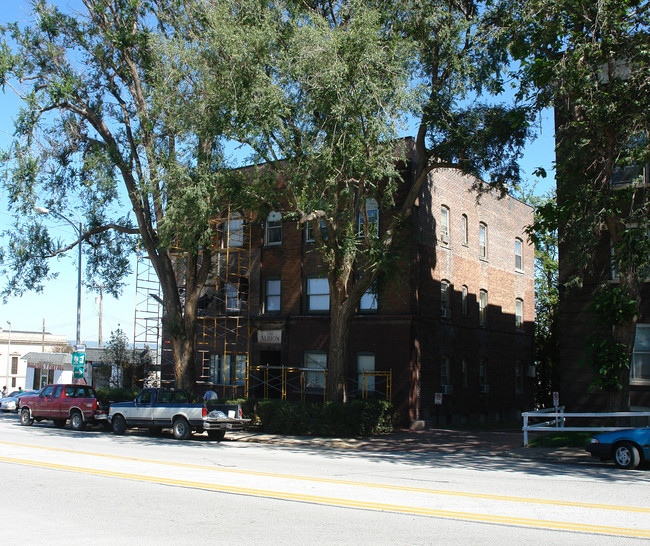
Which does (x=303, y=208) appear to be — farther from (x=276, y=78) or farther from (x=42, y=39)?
(x=42, y=39)

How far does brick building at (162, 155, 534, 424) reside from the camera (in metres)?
27.5

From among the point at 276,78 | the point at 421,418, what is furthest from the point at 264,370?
the point at 276,78

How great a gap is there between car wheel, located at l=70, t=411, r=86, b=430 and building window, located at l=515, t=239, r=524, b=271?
2407 cm

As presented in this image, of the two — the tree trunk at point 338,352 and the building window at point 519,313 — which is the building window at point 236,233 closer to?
the tree trunk at point 338,352

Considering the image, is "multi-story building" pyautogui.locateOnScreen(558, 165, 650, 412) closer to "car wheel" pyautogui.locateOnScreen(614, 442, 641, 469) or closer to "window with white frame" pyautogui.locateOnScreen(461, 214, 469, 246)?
"car wheel" pyautogui.locateOnScreen(614, 442, 641, 469)

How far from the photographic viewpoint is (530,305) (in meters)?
38.2

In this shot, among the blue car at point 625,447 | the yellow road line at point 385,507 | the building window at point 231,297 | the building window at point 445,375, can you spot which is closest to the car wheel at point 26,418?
the building window at point 231,297

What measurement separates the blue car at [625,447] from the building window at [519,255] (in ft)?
73.0

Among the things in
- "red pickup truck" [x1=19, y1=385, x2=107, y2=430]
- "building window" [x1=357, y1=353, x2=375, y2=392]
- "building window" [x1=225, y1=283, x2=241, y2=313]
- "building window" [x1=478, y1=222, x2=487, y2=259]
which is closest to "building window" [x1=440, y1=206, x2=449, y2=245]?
"building window" [x1=478, y1=222, x2=487, y2=259]

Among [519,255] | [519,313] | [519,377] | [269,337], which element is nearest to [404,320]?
[269,337]

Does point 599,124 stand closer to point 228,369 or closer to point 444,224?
point 444,224

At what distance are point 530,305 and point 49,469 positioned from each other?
99.1 ft

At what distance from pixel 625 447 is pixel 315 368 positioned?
51.6ft

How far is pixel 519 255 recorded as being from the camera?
37656 mm
